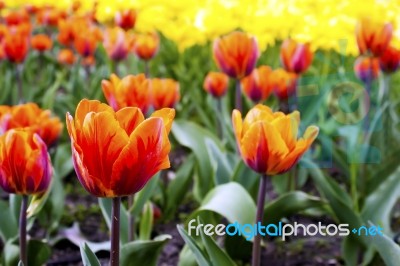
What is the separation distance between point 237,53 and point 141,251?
2.63ft

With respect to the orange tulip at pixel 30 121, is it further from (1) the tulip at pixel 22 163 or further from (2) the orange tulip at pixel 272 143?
(2) the orange tulip at pixel 272 143

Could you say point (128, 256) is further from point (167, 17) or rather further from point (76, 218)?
point (167, 17)

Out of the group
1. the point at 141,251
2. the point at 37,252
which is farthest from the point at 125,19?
the point at 141,251

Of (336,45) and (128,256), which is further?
(336,45)

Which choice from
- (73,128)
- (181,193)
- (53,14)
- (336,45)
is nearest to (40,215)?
(181,193)

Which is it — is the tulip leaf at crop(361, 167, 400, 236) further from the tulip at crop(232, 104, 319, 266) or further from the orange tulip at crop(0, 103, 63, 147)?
the orange tulip at crop(0, 103, 63, 147)

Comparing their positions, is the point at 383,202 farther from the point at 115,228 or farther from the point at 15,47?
the point at 15,47

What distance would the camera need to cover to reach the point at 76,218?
2371 millimetres

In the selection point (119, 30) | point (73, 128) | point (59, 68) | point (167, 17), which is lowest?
point (59, 68)

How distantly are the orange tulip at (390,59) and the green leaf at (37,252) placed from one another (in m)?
1.18

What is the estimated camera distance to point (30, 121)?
5.17ft

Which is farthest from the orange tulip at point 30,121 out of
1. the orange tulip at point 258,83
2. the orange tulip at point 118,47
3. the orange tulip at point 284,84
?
the orange tulip at point 118,47

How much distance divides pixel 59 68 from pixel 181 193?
90.3 inches

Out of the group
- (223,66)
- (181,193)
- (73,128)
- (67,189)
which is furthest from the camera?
(67,189)
